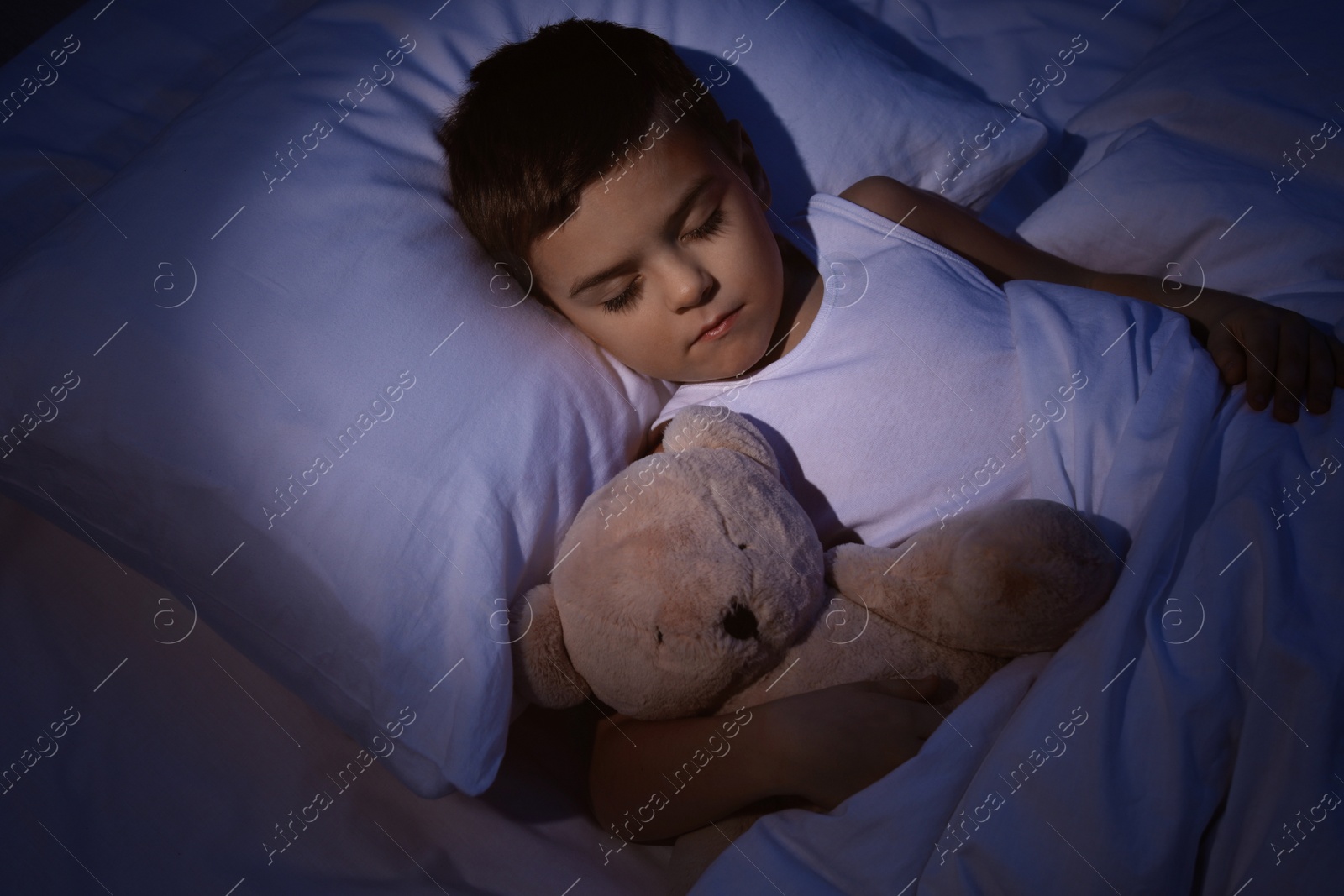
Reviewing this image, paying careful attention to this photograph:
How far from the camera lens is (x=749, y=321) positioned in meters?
1.01

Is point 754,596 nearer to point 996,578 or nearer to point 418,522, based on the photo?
point 996,578

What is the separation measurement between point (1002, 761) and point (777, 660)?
23cm

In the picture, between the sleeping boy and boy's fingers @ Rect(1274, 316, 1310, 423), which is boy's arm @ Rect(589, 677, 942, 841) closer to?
the sleeping boy

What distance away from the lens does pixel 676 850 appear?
0.89 m

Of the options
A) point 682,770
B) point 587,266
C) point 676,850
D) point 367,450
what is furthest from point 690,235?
point 676,850

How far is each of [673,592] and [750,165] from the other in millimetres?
656

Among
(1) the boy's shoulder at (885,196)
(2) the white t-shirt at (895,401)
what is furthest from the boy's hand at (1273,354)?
(1) the boy's shoulder at (885,196)

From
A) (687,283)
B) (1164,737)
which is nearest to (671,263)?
(687,283)

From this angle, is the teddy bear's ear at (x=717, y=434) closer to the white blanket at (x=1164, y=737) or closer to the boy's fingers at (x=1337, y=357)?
the white blanket at (x=1164, y=737)

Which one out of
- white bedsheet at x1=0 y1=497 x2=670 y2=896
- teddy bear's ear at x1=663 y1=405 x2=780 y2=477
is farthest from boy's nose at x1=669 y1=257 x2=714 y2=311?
white bedsheet at x1=0 y1=497 x2=670 y2=896

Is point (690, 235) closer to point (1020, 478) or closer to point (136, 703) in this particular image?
point (1020, 478)

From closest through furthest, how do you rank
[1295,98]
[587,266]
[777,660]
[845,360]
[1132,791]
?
1. [1132,791]
2. [777,660]
3. [587,266]
4. [845,360]
5. [1295,98]

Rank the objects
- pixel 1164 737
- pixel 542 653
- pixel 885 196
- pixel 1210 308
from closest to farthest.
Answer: pixel 1164 737 < pixel 542 653 < pixel 1210 308 < pixel 885 196

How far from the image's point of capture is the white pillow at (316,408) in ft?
2.81
